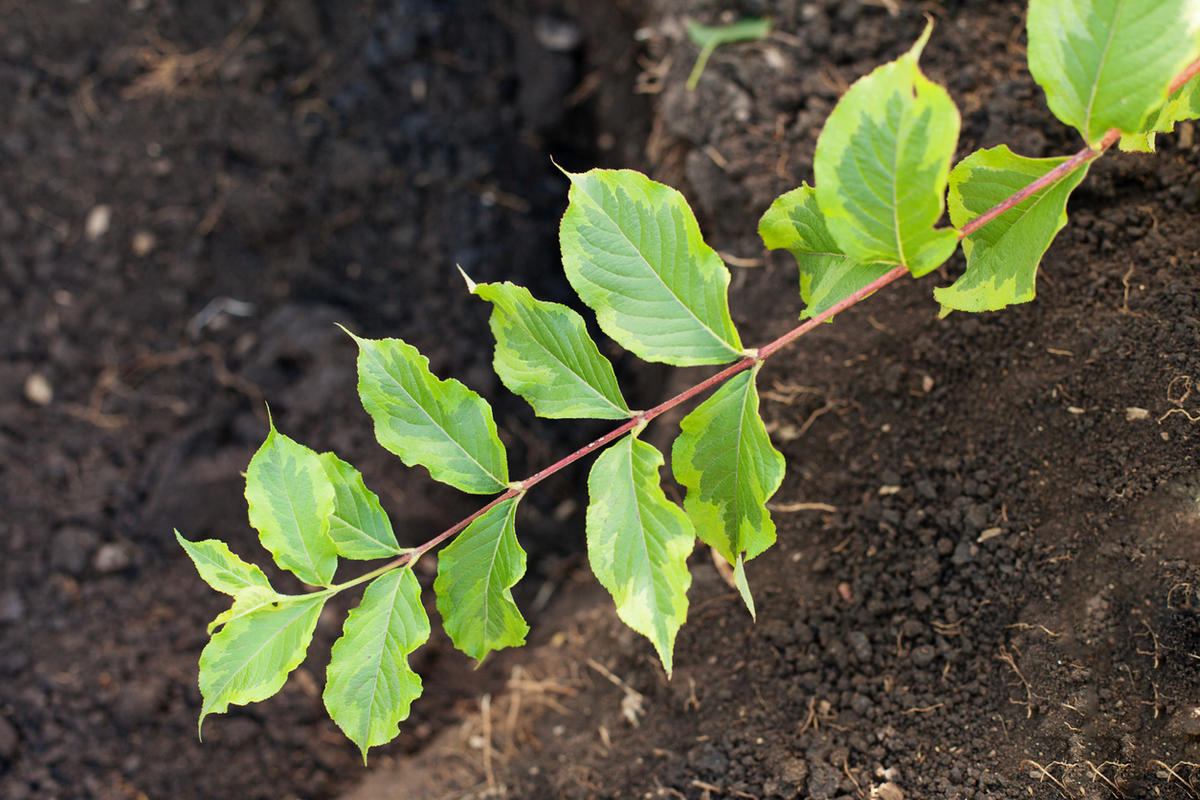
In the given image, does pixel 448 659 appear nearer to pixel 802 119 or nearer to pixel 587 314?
pixel 587 314

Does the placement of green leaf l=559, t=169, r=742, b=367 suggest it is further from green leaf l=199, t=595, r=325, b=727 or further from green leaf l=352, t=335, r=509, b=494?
green leaf l=199, t=595, r=325, b=727

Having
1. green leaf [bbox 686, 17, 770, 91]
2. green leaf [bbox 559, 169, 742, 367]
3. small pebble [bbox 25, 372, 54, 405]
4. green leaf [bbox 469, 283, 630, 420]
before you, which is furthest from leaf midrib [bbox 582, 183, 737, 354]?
small pebble [bbox 25, 372, 54, 405]

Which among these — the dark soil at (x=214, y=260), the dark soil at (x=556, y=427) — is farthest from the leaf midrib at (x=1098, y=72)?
the dark soil at (x=214, y=260)

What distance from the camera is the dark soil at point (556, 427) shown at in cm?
151

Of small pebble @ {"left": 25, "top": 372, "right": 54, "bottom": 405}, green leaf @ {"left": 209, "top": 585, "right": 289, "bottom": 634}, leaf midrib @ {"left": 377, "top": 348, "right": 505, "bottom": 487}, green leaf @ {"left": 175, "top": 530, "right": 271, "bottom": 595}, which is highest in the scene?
leaf midrib @ {"left": 377, "top": 348, "right": 505, "bottom": 487}

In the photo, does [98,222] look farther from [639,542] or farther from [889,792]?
[889,792]

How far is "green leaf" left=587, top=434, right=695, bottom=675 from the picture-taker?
1214mm

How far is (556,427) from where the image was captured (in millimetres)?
2656

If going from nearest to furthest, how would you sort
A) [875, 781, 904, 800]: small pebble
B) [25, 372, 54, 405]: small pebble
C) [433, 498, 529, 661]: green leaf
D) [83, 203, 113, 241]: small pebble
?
[433, 498, 529, 661]: green leaf, [875, 781, 904, 800]: small pebble, [25, 372, 54, 405]: small pebble, [83, 203, 113, 241]: small pebble

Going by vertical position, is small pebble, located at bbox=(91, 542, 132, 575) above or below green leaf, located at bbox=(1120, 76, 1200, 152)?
below

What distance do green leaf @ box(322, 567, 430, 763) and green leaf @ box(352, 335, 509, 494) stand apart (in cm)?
21

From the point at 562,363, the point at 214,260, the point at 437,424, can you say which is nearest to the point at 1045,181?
the point at 562,363

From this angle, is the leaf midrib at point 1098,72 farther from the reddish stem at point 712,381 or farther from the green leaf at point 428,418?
the green leaf at point 428,418

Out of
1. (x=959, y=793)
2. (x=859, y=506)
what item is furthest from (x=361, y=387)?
(x=959, y=793)
